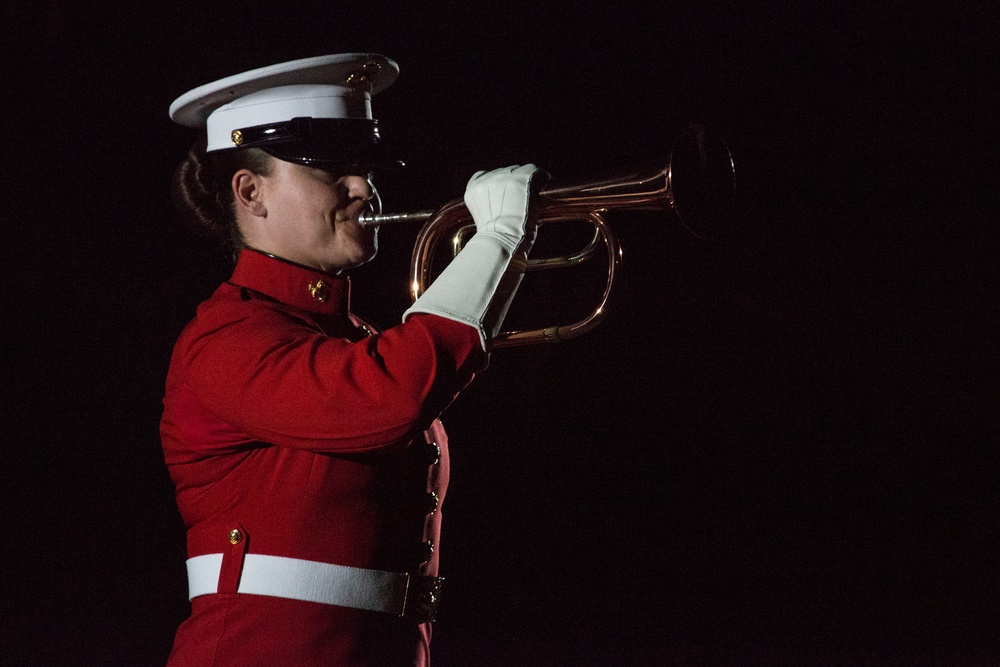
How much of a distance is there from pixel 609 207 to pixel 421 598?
0.65 meters

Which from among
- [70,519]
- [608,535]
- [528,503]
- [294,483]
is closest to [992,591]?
[608,535]

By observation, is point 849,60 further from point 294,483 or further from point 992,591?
point 294,483

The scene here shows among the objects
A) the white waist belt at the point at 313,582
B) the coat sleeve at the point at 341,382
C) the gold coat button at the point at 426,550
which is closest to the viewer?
the coat sleeve at the point at 341,382

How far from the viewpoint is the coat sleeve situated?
121cm

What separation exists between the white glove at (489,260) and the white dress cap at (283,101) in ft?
0.94

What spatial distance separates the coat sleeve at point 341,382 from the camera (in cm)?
121

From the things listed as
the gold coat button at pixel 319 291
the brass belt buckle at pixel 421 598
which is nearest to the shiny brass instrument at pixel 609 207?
the gold coat button at pixel 319 291

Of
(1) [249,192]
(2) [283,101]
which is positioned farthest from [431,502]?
(2) [283,101]

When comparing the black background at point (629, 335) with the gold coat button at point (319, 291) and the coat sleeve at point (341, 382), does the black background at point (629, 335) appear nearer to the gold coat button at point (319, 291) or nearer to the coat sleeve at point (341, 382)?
the gold coat button at point (319, 291)

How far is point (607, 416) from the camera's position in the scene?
286cm

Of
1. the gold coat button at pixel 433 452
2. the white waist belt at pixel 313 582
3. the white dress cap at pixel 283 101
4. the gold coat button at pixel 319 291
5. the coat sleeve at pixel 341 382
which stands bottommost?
the white waist belt at pixel 313 582

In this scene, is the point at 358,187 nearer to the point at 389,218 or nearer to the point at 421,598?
the point at 389,218

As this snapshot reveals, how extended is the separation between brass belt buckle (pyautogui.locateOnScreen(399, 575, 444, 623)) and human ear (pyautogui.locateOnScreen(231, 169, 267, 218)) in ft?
2.05

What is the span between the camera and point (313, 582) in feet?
4.42
